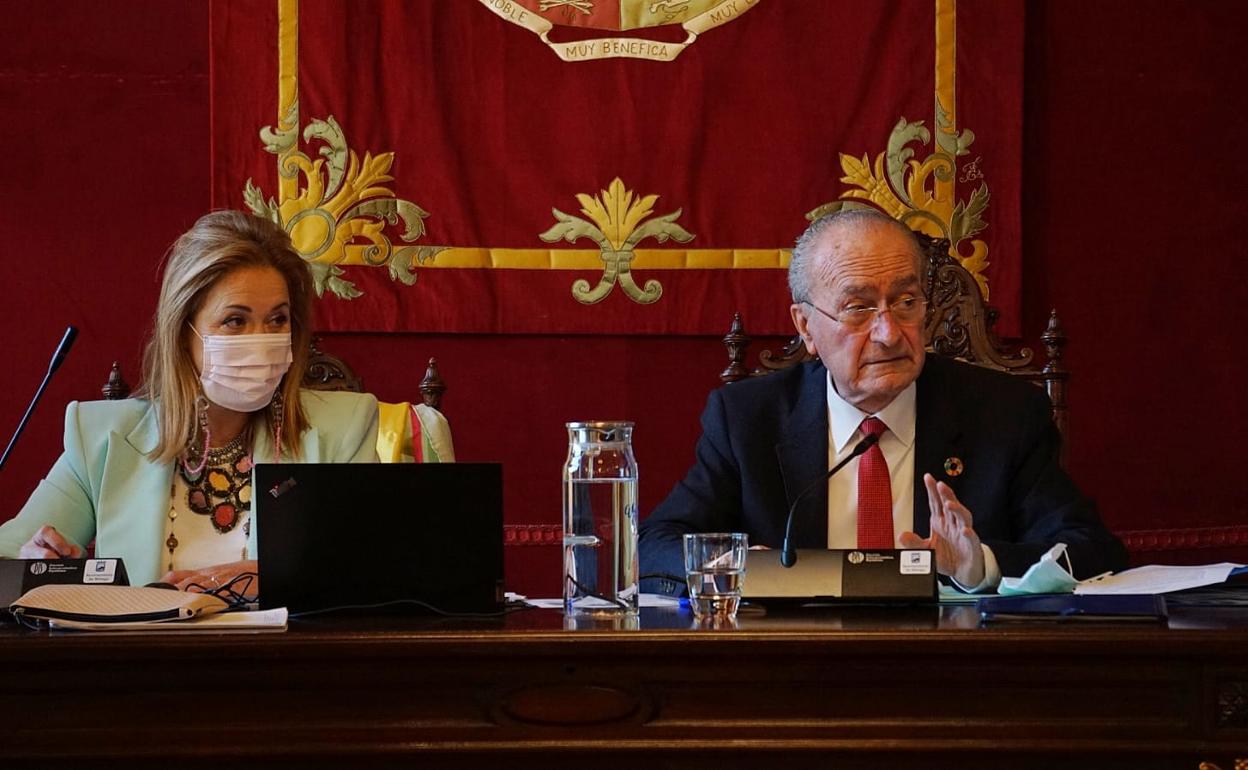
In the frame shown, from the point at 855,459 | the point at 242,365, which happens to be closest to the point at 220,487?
the point at 242,365

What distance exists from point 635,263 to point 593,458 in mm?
1834

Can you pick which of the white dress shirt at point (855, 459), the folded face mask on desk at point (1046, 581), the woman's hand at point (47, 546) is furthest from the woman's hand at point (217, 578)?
the folded face mask on desk at point (1046, 581)

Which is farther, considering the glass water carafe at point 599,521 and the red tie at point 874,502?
the red tie at point 874,502

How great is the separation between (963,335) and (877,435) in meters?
0.54

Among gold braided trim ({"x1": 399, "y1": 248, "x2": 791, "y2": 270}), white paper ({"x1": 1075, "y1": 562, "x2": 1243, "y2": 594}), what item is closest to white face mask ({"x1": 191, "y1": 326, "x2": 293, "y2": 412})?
gold braided trim ({"x1": 399, "y1": 248, "x2": 791, "y2": 270})

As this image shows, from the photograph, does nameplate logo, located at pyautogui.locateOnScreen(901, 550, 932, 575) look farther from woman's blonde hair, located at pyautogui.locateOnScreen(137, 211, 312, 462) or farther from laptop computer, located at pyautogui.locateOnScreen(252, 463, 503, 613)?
woman's blonde hair, located at pyautogui.locateOnScreen(137, 211, 312, 462)

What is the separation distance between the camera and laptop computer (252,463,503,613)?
1.71 metres

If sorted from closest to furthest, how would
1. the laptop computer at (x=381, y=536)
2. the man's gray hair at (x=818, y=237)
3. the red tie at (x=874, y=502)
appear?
the laptop computer at (x=381, y=536) → the red tie at (x=874, y=502) → the man's gray hair at (x=818, y=237)

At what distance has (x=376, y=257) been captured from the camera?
138 inches

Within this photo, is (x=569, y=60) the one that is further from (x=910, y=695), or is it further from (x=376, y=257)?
(x=910, y=695)

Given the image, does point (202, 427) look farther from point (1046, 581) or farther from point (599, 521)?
point (1046, 581)

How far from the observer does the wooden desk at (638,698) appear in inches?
→ 57.0

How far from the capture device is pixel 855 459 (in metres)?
2.50

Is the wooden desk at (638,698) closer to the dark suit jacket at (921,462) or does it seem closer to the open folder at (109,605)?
the open folder at (109,605)
